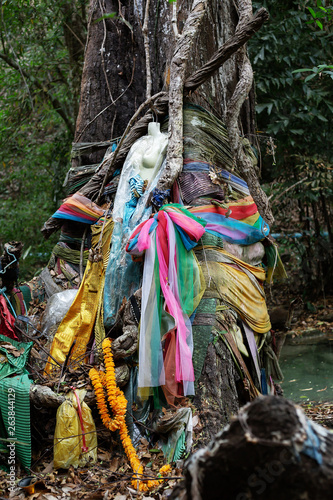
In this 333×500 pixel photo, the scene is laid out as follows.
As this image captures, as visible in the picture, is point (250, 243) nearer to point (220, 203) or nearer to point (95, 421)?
point (220, 203)

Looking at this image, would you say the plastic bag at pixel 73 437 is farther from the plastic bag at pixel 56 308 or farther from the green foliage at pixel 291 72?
the green foliage at pixel 291 72

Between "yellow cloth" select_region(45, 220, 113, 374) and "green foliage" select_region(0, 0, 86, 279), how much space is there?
455cm

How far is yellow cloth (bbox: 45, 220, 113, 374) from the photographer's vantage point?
4.21 m

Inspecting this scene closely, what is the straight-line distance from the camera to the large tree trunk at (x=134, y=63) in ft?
17.4

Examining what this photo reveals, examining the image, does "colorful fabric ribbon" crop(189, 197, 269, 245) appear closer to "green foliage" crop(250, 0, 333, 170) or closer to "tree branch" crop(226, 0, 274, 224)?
"tree branch" crop(226, 0, 274, 224)

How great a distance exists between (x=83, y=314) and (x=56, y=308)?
345 millimetres

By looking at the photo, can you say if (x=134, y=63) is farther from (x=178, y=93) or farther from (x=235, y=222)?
(x=235, y=222)

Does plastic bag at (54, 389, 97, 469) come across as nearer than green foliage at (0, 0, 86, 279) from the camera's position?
Yes

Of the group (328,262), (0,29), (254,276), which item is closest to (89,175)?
(254,276)

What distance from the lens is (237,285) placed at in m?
4.43

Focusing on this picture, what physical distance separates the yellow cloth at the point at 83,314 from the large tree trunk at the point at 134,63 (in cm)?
135

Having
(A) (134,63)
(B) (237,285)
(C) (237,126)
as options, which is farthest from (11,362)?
(A) (134,63)

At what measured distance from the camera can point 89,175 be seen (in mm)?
5320

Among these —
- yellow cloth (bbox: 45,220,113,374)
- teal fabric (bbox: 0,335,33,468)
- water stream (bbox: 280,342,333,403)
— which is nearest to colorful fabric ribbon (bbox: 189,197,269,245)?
yellow cloth (bbox: 45,220,113,374)
